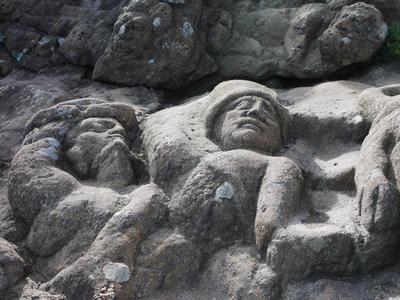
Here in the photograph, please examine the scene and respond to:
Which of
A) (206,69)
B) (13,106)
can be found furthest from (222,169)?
(13,106)

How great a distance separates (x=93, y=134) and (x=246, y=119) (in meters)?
1.28

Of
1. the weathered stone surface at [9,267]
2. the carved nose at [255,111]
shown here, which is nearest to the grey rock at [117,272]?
the weathered stone surface at [9,267]

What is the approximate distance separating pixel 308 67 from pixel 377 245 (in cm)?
290

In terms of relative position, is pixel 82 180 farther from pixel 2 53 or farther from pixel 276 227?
pixel 2 53

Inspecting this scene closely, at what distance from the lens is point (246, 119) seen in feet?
15.8

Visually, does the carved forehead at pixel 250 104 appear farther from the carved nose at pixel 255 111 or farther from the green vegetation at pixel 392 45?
the green vegetation at pixel 392 45

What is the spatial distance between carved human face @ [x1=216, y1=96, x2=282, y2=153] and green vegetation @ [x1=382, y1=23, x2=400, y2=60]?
204 centimetres

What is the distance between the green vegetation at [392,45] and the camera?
21.0 feet

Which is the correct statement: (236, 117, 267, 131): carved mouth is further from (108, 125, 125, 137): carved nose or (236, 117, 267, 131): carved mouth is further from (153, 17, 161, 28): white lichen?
(153, 17, 161, 28): white lichen

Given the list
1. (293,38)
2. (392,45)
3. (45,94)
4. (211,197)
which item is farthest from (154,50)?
(211,197)

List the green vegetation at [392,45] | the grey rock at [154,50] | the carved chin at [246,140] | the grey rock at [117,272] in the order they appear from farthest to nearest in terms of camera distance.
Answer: the grey rock at [154,50] → the green vegetation at [392,45] → the carved chin at [246,140] → the grey rock at [117,272]

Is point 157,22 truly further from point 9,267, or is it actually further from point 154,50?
point 9,267

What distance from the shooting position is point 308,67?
6.43m

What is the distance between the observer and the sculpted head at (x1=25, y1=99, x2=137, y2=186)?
4.92 m
